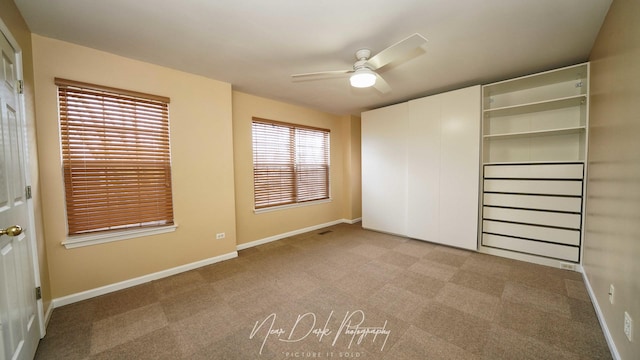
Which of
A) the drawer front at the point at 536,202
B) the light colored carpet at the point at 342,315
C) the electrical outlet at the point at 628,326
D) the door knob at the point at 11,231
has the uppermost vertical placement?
the door knob at the point at 11,231

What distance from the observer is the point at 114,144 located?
232 centimetres

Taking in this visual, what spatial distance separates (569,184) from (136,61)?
16.8 ft

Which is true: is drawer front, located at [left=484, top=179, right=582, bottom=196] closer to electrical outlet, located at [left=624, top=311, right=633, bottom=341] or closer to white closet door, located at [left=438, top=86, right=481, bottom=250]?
white closet door, located at [left=438, top=86, right=481, bottom=250]

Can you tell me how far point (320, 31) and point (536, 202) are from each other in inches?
130

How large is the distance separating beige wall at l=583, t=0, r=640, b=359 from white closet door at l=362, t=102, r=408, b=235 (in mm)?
2163

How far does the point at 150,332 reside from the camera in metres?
1.78

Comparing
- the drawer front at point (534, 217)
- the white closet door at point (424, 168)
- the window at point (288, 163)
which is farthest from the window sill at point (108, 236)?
the drawer front at point (534, 217)

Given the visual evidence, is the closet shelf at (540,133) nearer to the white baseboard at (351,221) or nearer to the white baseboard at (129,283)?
the white baseboard at (351,221)

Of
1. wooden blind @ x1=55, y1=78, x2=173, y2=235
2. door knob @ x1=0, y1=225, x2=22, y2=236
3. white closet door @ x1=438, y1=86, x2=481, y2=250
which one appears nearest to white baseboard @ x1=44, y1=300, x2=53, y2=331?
wooden blind @ x1=55, y1=78, x2=173, y2=235

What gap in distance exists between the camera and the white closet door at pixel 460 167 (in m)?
3.18

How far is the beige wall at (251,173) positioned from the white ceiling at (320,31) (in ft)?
2.66

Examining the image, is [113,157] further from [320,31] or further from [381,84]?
[381,84]

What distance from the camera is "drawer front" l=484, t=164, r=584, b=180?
2.62 m

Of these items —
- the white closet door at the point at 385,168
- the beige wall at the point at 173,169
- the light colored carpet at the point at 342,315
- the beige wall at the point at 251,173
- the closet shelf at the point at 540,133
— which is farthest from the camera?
the white closet door at the point at 385,168
